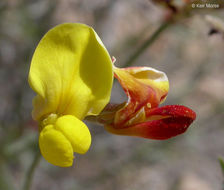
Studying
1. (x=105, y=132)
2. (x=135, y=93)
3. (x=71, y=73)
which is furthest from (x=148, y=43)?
(x=105, y=132)

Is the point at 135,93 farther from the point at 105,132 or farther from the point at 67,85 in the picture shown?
the point at 105,132

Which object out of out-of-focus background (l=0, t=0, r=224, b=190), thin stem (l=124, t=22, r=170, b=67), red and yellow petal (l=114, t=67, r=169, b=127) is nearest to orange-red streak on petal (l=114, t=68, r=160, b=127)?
red and yellow petal (l=114, t=67, r=169, b=127)

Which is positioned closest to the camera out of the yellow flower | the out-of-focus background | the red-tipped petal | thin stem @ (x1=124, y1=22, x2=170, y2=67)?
the yellow flower

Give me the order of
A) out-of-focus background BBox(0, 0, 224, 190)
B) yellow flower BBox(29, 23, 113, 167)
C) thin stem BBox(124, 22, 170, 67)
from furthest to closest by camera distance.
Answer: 1. out-of-focus background BBox(0, 0, 224, 190)
2. thin stem BBox(124, 22, 170, 67)
3. yellow flower BBox(29, 23, 113, 167)

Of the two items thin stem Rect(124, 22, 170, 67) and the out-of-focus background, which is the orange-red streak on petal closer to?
thin stem Rect(124, 22, 170, 67)

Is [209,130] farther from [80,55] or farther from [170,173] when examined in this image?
[80,55]

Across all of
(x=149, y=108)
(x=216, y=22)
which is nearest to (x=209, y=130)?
(x=216, y=22)
